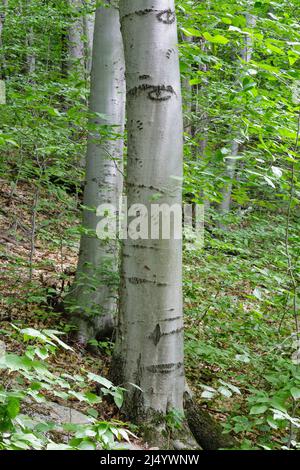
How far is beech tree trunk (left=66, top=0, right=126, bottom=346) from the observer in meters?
4.95

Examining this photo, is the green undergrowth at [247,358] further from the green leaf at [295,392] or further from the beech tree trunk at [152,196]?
the beech tree trunk at [152,196]

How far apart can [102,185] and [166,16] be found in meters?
2.16

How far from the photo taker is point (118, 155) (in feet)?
16.9

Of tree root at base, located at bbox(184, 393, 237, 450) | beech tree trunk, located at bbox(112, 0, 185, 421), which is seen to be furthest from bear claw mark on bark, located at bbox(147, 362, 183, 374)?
tree root at base, located at bbox(184, 393, 237, 450)

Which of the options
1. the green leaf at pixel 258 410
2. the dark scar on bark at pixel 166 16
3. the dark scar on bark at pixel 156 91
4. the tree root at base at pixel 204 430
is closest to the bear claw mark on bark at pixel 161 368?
the tree root at base at pixel 204 430

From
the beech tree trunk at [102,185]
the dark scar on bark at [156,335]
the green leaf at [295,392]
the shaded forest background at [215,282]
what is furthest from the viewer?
the beech tree trunk at [102,185]

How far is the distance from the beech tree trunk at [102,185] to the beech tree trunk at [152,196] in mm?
1510

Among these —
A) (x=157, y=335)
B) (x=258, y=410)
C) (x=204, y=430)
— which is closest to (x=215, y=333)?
(x=204, y=430)

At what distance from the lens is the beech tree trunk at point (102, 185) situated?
4.95 meters

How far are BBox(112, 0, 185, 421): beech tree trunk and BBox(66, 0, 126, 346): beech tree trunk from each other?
1.51m

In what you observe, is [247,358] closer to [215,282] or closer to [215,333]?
[215,333]

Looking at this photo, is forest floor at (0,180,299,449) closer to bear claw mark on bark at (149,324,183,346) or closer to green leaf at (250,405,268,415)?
green leaf at (250,405,268,415)

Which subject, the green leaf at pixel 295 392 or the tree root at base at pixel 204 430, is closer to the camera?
the green leaf at pixel 295 392

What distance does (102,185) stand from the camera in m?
5.10
